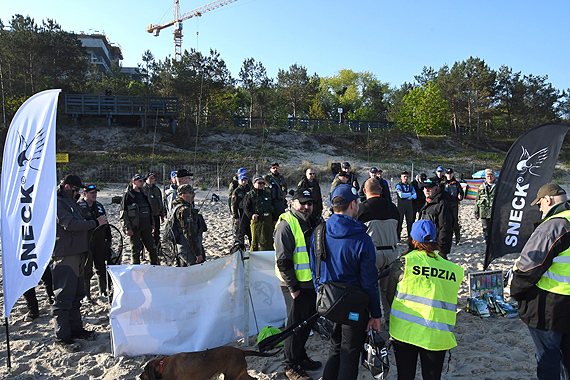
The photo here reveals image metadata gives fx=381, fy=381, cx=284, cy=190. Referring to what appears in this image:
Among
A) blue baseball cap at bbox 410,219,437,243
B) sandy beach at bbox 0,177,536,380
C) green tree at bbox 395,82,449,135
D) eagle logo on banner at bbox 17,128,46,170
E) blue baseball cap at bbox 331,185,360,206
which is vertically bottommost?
sandy beach at bbox 0,177,536,380

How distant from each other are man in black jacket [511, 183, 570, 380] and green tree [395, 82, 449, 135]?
3587 cm

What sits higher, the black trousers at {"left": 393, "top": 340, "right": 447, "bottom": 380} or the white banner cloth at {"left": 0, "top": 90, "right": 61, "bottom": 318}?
the white banner cloth at {"left": 0, "top": 90, "right": 61, "bottom": 318}

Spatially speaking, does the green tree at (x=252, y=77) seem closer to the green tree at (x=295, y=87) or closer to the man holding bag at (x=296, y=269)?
the green tree at (x=295, y=87)

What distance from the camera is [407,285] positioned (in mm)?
2680

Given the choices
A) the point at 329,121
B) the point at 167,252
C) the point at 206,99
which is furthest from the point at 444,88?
the point at 167,252

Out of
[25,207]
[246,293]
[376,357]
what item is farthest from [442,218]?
[25,207]

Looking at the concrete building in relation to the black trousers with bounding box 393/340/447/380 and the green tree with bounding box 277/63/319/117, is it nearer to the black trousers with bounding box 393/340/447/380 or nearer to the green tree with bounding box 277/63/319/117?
the green tree with bounding box 277/63/319/117

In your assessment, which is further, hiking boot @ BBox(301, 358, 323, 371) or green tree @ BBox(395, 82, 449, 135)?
green tree @ BBox(395, 82, 449, 135)

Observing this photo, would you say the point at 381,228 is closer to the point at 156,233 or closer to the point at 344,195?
the point at 344,195

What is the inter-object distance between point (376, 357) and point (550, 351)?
1.37 meters

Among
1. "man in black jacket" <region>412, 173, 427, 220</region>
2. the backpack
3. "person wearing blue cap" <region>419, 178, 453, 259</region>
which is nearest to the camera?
the backpack

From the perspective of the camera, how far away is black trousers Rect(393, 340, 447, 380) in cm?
264

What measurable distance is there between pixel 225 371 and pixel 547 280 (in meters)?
2.67

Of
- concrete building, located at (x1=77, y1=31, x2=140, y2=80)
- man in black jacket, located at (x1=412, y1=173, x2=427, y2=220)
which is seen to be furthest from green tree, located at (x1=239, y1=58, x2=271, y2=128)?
concrete building, located at (x1=77, y1=31, x2=140, y2=80)
